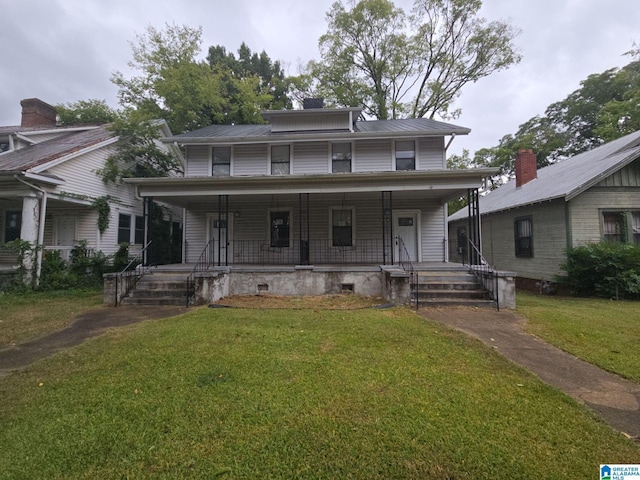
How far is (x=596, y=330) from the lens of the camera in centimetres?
553

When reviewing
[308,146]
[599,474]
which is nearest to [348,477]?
[599,474]

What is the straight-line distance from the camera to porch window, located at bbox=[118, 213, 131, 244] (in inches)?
518

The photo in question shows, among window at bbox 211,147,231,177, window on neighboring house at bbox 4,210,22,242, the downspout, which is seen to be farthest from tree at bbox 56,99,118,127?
Answer: window at bbox 211,147,231,177

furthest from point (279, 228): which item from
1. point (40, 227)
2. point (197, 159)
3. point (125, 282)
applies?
point (40, 227)

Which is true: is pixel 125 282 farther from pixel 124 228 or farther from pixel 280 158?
pixel 280 158

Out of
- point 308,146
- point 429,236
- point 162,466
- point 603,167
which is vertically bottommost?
point 162,466

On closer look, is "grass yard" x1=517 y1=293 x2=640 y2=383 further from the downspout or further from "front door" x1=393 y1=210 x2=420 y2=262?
the downspout

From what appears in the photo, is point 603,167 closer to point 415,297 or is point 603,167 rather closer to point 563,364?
point 415,297

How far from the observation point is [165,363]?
3.95m

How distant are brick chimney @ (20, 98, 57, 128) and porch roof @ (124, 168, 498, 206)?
492 inches

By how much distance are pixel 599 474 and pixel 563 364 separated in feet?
8.24

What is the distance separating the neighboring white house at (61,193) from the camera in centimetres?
984

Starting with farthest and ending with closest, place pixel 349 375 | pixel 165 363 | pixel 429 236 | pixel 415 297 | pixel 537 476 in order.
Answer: pixel 429 236
pixel 415 297
pixel 165 363
pixel 349 375
pixel 537 476

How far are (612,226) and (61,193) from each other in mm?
20143
